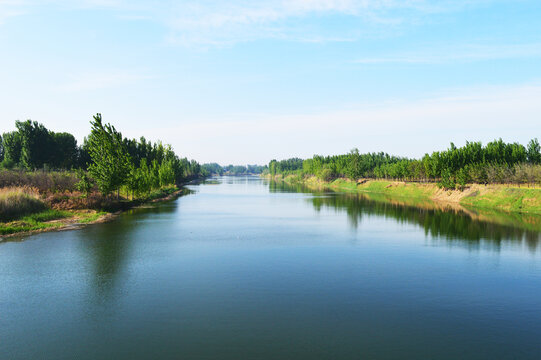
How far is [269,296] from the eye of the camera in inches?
856

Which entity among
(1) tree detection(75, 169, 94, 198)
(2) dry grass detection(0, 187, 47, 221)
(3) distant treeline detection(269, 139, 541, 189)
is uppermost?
(3) distant treeline detection(269, 139, 541, 189)

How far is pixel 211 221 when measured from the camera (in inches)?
2116

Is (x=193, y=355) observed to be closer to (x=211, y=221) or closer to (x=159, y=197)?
(x=211, y=221)

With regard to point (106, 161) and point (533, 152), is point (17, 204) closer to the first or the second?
point (106, 161)

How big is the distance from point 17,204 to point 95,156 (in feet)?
68.4

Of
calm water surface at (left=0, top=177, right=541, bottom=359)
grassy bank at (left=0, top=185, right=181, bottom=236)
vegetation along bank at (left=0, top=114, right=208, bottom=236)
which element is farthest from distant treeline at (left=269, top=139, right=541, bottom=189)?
grassy bank at (left=0, top=185, right=181, bottom=236)

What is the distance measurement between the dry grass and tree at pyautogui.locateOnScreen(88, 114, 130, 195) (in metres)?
11.8

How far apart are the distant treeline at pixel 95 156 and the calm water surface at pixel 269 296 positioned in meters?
23.8

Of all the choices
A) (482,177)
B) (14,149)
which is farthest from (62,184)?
(482,177)

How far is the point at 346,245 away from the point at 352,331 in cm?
2004

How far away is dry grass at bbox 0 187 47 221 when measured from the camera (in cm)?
4253

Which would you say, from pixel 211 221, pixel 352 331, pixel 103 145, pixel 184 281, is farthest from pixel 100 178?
pixel 352 331

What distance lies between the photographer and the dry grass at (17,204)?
140 feet

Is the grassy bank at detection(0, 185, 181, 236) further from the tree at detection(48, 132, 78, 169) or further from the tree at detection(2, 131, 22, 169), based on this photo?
the tree at detection(2, 131, 22, 169)
